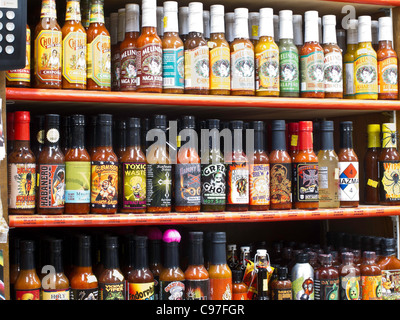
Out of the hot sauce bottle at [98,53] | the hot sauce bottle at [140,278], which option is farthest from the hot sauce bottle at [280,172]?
the hot sauce bottle at [98,53]

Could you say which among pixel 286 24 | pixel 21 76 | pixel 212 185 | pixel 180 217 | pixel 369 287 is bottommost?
pixel 369 287

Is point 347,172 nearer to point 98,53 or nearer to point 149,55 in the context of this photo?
point 149,55

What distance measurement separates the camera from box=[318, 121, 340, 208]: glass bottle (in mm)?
2293

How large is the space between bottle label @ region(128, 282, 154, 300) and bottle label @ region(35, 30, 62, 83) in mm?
750

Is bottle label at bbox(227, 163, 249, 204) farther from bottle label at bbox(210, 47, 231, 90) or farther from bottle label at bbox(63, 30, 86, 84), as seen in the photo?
bottle label at bbox(63, 30, 86, 84)

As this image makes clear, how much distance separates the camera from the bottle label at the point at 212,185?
213cm

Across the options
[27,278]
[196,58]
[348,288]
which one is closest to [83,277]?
[27,278]

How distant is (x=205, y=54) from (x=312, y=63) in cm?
44

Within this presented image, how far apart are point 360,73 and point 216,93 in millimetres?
626

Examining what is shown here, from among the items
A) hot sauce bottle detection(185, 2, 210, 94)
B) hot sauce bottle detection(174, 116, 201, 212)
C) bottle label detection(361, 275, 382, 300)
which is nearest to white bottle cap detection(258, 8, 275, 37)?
hot sauce bottle detection(185, 2, 210, 94)

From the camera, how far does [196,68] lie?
212cm

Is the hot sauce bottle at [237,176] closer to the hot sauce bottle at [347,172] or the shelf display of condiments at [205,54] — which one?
the shelf display of condiments at [205,54]

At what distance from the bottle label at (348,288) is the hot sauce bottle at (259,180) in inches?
15.9

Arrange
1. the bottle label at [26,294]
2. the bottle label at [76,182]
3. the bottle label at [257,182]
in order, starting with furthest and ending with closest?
the bottle label at [257,182] → the bottle label at [76,182] → the bottle label at [26,294]
